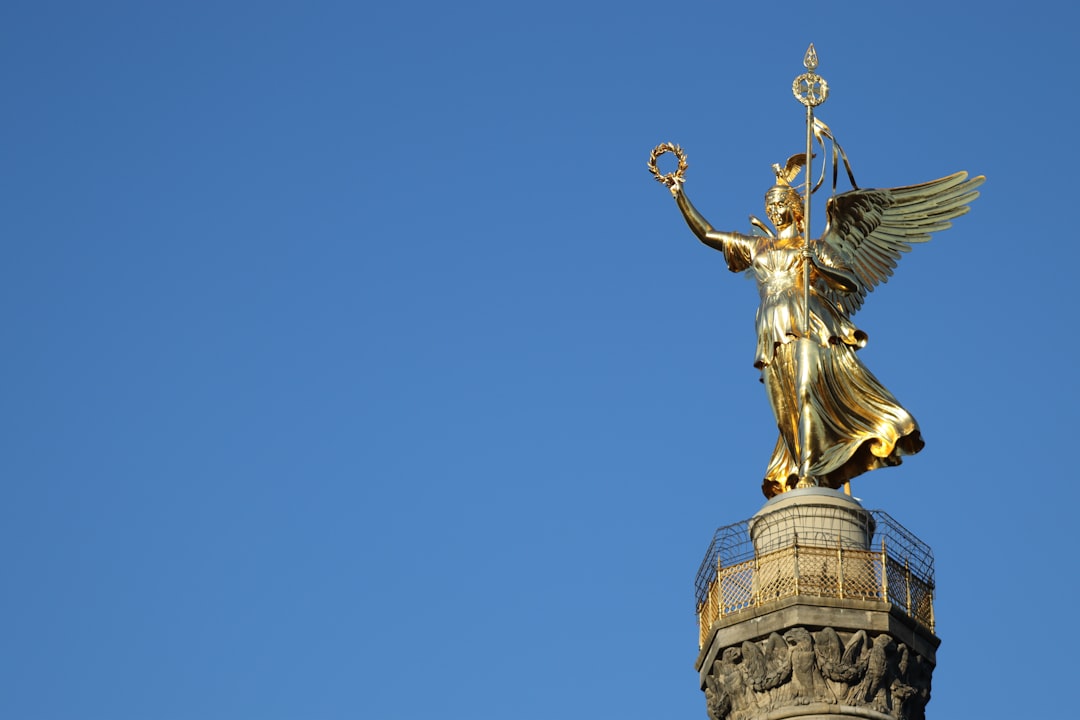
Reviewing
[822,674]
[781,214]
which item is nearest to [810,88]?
[781,214]

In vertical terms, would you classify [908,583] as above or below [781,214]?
below

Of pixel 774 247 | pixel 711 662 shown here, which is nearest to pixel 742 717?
pixel 711 662

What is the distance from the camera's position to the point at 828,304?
38594mm

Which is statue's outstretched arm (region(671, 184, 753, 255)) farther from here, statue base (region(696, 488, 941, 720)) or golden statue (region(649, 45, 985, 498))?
statue base (region(696, 488, 941, 720))

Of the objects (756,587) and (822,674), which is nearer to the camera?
(822,674)

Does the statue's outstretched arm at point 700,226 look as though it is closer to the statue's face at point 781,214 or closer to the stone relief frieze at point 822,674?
the statue's face at point 781,214

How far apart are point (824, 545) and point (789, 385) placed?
3174 millimetres

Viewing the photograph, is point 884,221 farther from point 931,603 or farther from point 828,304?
point 931,603

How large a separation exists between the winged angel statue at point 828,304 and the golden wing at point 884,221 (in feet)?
0.05

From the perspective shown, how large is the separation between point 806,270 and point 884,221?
2.42 m

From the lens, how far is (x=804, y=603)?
114 feet

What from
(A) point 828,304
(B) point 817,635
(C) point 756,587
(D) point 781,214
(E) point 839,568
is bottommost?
(B) point 817,635

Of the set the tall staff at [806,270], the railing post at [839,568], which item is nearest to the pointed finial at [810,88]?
the tall staff at [806,270]

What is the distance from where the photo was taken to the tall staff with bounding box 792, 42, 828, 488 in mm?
37406
